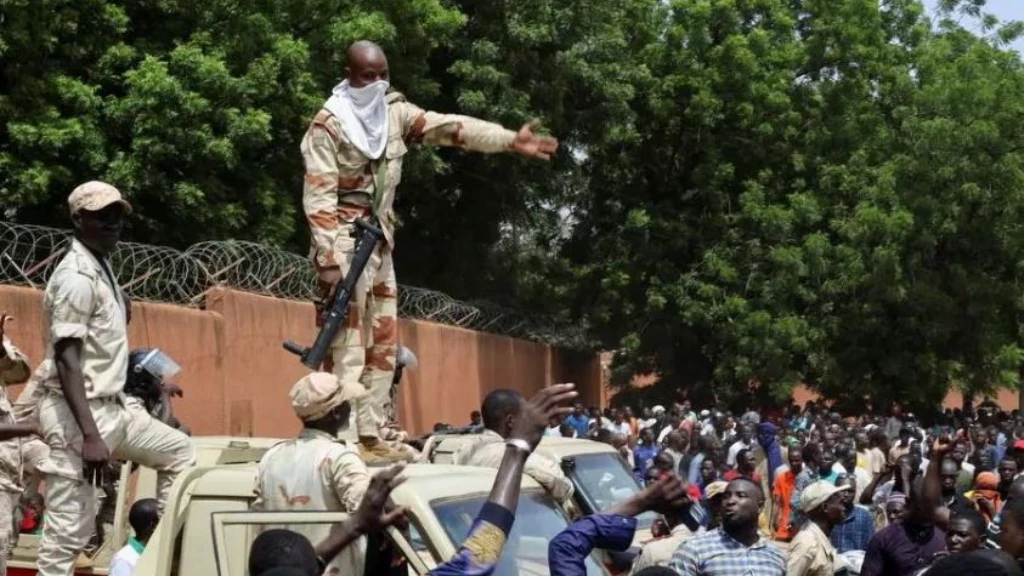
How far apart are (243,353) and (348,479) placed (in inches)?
516

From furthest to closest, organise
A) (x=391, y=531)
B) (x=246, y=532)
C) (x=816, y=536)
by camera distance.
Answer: (x=816, y=536), (x=246, y=532), (x=391, y=531)

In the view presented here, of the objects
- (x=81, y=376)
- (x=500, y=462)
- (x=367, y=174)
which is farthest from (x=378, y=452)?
(x=81, y=376)

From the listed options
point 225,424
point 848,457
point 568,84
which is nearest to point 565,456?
point 848,457

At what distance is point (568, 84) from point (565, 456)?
63.3 ft

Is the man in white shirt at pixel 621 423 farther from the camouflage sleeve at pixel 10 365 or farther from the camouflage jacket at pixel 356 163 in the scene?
the camouflage sleeve at pixel 10 365

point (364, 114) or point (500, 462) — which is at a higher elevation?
point (364, 114)

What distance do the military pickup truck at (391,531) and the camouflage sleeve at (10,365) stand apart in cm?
138

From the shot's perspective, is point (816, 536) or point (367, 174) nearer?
point (367, 174)

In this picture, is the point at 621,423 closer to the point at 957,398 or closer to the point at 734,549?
the point at 734,549

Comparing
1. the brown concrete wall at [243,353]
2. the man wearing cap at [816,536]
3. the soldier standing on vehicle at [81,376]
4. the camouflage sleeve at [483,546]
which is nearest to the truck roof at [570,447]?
the man wearing cap at [816,536]

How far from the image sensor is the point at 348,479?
5.19 meters

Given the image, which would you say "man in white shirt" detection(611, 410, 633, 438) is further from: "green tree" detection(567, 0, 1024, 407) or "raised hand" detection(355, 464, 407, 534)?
"raised hand" detection(355, 464, 407, 534)

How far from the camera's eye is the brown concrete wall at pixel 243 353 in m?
15.8

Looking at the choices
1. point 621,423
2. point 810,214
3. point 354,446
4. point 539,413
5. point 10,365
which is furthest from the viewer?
point 810,214
